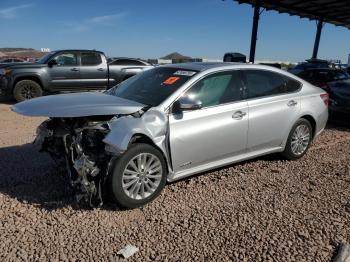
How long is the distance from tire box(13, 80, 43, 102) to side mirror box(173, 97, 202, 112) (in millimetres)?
8075

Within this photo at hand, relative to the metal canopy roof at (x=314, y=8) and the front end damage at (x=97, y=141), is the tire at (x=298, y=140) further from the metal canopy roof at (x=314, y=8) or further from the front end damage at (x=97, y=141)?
the metal canopy roof at (x=314, y=8)

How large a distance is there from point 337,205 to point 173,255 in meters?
2.13

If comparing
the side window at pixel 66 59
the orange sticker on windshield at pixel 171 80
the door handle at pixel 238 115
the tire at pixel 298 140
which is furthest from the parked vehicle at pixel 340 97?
the side window at pixel 66 59

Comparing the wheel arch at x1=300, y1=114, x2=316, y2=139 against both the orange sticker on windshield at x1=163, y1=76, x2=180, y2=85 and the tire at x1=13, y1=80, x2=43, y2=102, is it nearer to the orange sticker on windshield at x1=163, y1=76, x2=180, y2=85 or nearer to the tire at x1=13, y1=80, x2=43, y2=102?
the orange sticker on windshield at x1=163, y1=76, x2=180, y2=85

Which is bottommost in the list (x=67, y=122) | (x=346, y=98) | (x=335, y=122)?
(x=335, y=122)

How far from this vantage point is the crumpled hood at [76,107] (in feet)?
12.0

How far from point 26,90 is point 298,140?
835 cm

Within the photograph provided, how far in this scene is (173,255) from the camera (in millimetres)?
3035

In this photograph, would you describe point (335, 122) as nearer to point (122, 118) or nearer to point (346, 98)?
point (346, 98)

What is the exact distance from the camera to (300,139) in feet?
→ 18.2

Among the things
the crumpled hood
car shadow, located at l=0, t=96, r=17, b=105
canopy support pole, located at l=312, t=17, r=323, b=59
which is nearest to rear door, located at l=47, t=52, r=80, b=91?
car shadow, located at l=0, t=96, r=17, b=105

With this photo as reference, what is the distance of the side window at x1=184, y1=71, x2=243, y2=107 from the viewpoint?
4.31m

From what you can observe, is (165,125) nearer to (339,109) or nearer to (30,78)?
(339,109)

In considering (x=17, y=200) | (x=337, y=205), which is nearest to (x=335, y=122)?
(x=337, y=205)
